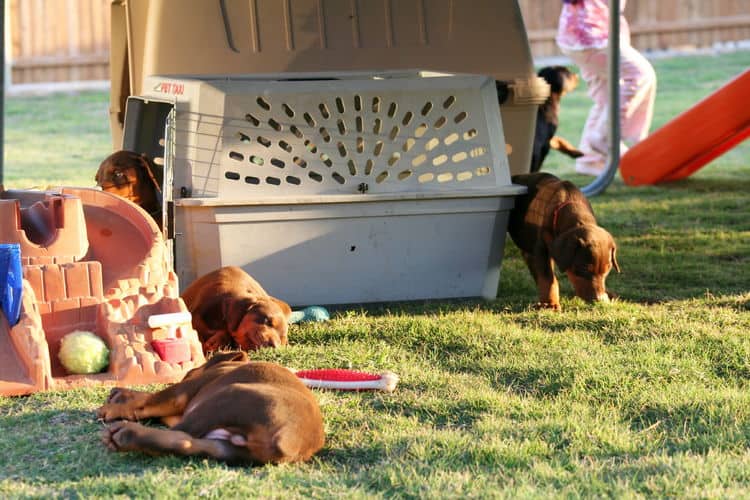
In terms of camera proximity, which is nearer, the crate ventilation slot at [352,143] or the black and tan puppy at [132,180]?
the crate ventilation slot at [352,143]

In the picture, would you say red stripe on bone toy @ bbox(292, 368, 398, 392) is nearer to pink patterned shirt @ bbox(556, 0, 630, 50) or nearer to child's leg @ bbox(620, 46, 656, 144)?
pink patterned shirt @ bbox(556, 0, 630, 50)


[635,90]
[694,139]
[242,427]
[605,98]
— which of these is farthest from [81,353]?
[635,90]

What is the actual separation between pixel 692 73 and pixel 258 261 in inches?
628

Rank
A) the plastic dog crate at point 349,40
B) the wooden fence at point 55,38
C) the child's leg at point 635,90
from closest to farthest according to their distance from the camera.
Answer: the plastic dog crate at point 349,40 < the child's leg at point 635,90 < the wooden fence at point 55,38

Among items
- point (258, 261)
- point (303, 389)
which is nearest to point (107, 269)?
point (258, 261)

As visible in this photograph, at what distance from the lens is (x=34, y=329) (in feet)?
12.1

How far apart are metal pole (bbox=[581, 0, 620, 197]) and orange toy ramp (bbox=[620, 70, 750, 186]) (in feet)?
1.82

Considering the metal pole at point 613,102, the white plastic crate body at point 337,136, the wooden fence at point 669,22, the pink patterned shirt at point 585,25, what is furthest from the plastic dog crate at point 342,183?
the wooden fence at point 669,22

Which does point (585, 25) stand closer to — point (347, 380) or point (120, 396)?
point (347, 380)

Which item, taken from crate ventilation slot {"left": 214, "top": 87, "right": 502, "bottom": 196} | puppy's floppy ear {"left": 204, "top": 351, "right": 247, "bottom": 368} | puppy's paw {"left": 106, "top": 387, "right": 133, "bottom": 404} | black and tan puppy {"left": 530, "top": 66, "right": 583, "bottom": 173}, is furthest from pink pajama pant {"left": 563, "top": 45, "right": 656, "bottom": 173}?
puppy's paw {"left": 106, "top": 387, "right": 133, "bottom": 404}

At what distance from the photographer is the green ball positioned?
12.6 ft

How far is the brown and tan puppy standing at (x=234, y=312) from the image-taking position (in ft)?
13.8

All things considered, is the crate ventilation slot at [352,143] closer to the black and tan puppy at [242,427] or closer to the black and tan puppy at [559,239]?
the black and tan puppy at [559,239]

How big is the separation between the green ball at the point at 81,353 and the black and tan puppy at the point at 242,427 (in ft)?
2.42
